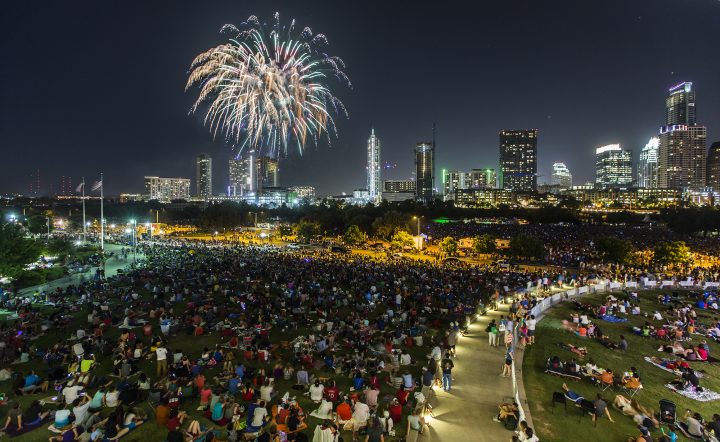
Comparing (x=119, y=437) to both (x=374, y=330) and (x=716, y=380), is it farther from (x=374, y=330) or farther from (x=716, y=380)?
(x=716, y=380)

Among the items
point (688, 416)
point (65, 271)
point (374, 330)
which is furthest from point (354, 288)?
point (65, 271)

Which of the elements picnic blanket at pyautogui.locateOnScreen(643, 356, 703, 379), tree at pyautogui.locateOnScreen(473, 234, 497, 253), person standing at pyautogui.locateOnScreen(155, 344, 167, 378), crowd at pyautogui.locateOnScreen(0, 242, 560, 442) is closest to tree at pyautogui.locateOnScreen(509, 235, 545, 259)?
tree at pyautogui.locateOnScreen(473, 234, 497, 253)

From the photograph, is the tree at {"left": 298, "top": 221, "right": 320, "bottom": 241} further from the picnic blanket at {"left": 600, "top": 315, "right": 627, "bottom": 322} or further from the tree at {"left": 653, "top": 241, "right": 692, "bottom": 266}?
the picnic blanket at {"left": 600, "top": 315, "right": 627, "bottom": 322}

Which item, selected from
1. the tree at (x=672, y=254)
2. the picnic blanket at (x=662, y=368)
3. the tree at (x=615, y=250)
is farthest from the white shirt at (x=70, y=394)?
the tree at (x=672, y=254)

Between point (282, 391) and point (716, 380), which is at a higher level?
point (282, 391)

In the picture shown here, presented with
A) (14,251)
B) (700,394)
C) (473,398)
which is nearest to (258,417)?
(473,398)

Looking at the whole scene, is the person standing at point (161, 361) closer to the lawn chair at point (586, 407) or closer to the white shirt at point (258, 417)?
the white shirt at point (258, 417)

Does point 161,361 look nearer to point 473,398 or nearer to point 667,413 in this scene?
point 473,398
